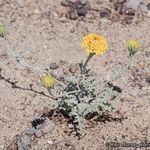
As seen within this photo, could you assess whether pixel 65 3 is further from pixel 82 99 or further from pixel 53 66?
pixel 82 99

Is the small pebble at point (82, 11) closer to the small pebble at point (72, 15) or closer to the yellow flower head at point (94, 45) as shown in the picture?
the small pebble at point (72, 15)

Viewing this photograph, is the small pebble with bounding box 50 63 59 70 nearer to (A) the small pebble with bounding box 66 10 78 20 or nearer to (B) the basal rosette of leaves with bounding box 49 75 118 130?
(B) the basal rosette of leaves with bounding box 49 75 118 130

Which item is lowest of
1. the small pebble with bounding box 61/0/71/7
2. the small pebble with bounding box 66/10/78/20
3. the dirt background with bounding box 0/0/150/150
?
the dirt background with bounding box 0/0/150/150

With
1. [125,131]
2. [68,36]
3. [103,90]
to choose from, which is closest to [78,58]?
[68,36]

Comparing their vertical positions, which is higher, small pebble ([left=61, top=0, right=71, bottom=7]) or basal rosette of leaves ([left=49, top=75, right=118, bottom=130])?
small pebble ([left=61, top=0, right=71, bottom=7])

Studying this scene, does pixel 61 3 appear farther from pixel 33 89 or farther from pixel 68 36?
pixel 33 89

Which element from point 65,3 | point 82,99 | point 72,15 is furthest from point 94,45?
point 65,3

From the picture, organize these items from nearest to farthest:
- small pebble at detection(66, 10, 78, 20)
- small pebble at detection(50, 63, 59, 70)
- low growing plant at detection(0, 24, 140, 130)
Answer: low growing plant at detection(0, 24, 140, 130), small pebble at detection(50, 63, 59, 70), small pebble at detection(66, 10, 78, 20)

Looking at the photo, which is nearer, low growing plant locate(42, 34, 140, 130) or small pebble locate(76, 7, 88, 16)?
low growing plant locate(42, 34, 140, 130)

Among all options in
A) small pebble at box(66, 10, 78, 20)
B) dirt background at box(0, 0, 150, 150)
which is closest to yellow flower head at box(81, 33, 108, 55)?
dirt background at box(0, 0, 150, 150)

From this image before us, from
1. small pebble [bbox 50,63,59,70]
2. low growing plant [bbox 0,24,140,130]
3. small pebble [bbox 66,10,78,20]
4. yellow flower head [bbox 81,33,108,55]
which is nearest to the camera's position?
yellow flower head [bbox 81,33,108,55]
